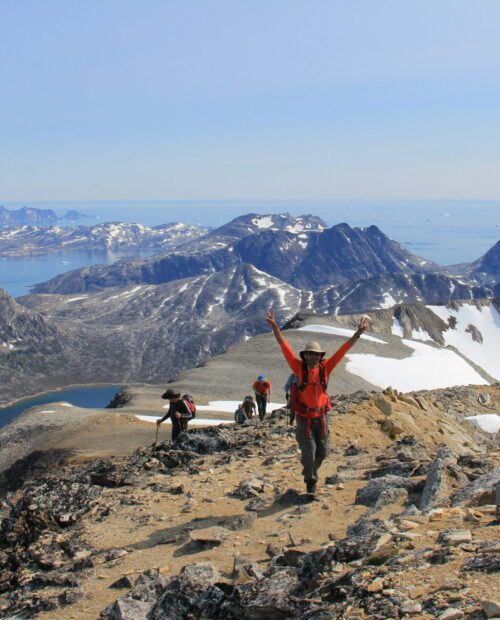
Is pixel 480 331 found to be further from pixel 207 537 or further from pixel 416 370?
pixel 207 537

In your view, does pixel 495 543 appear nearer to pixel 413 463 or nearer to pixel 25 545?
pixel 413 463

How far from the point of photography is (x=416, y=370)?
80625 millimetres

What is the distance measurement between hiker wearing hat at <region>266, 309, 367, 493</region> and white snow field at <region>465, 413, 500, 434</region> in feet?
61.3

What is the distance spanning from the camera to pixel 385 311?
154 meters

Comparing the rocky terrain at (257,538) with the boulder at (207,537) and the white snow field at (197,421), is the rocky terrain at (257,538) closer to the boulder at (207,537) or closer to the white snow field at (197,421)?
the boulder at (207,537)

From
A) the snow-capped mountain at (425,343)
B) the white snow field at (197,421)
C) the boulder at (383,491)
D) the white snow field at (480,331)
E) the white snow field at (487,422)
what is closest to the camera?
the boulder at (383,491)

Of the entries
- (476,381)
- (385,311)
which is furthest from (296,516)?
(385,311)

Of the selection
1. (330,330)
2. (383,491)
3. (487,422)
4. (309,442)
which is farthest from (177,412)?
(330,330)

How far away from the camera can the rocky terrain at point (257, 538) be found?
718 cm

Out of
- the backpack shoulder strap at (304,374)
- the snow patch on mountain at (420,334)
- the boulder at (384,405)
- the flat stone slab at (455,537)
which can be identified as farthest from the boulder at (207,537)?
the snow patch on mountain at (420,334)

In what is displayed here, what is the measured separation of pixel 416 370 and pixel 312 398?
7126 centimetres

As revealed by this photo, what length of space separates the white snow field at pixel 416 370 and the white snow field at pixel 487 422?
41188 mm

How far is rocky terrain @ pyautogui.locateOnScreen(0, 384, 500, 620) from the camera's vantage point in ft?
23.5

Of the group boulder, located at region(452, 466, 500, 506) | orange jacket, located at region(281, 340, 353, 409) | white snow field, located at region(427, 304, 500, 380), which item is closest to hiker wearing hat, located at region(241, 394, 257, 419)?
orange jacket, located at region(281, 340, 353, 409)
